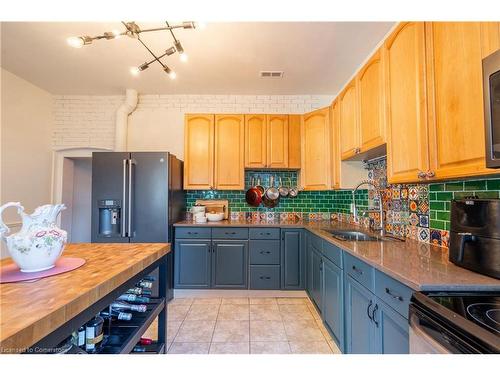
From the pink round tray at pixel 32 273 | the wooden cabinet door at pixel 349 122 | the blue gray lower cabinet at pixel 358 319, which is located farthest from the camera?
the wooden cabinet door at pixel 349 122

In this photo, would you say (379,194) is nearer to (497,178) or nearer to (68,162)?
(497,178)

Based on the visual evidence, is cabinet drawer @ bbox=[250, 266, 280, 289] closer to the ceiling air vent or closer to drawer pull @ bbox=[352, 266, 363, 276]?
drawer pull @ bbox=[352, 266, 363, 276]

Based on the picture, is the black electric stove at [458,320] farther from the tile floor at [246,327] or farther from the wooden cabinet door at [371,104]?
the tile floor at [246,327]

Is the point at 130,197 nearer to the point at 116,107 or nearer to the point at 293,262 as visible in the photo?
the point at 116,107

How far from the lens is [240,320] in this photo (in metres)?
2.32

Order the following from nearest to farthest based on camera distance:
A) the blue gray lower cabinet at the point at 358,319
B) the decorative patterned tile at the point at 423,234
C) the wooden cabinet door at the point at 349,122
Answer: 1. the blue gray lower cabinet at the point at 358,319
2. the decorative patterned tile at the point at 423,234
3. the wooden cabinet door at the point at 349,122

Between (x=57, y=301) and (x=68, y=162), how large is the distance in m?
3.67

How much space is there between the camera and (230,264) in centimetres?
281

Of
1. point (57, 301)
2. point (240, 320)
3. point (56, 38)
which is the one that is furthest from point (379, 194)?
point (56, 38)

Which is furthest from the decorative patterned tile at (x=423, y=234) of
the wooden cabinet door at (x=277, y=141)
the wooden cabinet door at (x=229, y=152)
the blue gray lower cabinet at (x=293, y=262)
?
the wooden cabinet door at (x=229, y=152)

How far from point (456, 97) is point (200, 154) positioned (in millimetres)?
2613

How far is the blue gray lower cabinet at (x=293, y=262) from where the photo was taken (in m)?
2.79

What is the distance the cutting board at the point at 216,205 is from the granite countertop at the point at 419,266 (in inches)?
72.9

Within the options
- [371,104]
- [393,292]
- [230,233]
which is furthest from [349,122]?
[230,233]
